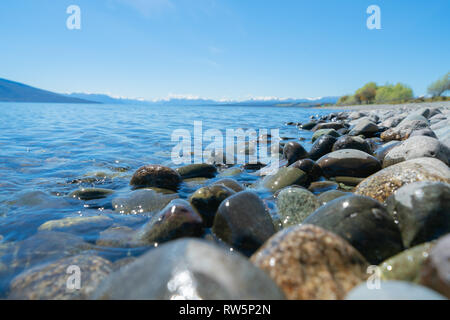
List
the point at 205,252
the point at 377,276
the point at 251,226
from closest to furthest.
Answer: the point at 205,252, the point at 377,276, the point at 251,226

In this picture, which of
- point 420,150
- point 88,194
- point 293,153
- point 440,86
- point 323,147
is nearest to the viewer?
point 88,194

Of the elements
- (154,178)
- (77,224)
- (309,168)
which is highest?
(309,168)

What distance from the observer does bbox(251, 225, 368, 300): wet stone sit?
5.21 ft

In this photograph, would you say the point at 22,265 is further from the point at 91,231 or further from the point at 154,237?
the point at 154,237

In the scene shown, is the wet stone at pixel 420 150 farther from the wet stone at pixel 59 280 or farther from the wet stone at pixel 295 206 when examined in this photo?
the wet stone at pixel 59 280

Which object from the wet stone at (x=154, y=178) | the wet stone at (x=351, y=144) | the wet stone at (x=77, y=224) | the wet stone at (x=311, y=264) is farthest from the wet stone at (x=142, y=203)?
the wet stone at (x=351, y=144)

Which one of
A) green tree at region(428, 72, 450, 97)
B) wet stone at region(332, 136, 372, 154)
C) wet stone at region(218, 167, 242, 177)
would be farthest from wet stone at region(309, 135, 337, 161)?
green tree at region(428, 72, 450, 97)

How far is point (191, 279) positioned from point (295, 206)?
2.16 m

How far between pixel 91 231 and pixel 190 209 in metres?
1.32

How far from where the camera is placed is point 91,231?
313 cm

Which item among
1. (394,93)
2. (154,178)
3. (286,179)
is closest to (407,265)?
(286,179)

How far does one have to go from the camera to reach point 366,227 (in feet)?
7.27

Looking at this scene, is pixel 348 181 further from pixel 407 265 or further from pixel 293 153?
pixel 407 265

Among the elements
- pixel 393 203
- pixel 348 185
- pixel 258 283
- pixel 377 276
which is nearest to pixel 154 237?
pixel 258 283
